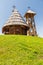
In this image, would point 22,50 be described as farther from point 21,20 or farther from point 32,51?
point 21,20

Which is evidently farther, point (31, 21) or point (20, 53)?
point (31, 21)

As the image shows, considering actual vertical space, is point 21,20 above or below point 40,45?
above

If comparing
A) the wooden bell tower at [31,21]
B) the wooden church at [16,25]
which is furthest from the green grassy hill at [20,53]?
the wooden bell tower at [31,21]

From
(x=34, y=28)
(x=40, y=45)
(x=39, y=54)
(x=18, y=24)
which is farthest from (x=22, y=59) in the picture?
(x=34, y=28)

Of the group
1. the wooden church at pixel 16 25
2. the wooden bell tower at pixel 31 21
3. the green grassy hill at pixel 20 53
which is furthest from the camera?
the wooden bell tower at pixel 31 21

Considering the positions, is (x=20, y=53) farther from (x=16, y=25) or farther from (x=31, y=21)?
(x=31, y=21)

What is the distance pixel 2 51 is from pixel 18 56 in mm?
1652

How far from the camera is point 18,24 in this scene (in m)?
35.5

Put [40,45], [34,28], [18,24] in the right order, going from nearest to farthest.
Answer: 1. [40,45]
2. [18,24]
3. [34,28]

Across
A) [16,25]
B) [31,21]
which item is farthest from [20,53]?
[31,21]

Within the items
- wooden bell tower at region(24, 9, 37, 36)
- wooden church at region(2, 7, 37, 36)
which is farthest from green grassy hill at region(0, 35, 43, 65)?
wooden bell tower at region(24, 9, 37, 36)

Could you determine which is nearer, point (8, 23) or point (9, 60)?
point (9, 60)

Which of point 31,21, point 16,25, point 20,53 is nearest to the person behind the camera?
point 20,53

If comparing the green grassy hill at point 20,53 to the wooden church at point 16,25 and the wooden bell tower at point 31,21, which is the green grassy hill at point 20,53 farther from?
the wooden bell tower at point 31,21
